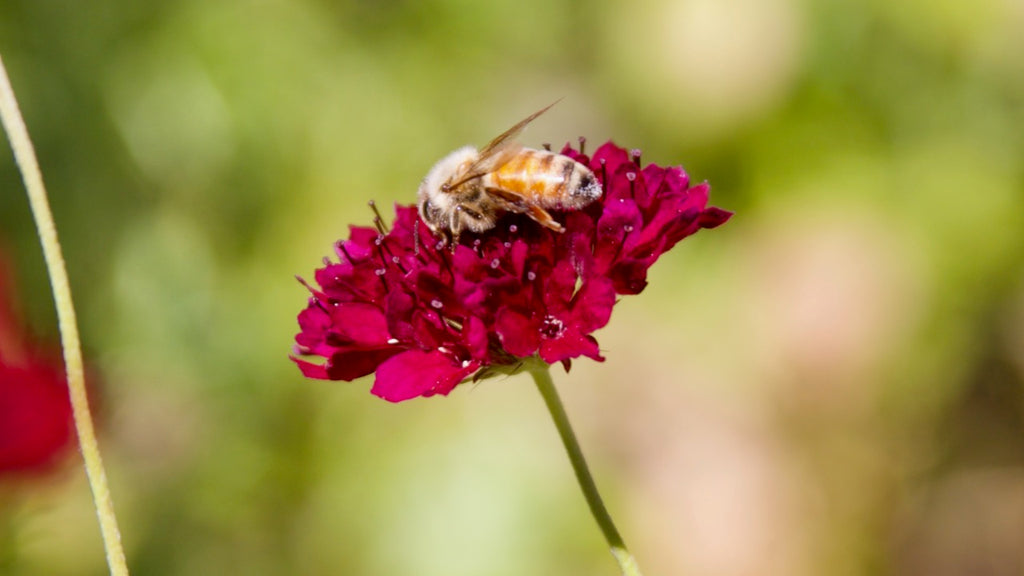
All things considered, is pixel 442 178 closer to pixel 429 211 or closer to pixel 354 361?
pixel 429 211

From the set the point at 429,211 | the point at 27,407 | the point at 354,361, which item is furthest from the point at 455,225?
the point at 27,407

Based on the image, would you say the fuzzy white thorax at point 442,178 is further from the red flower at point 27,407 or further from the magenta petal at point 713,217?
the red flower at point 27,407

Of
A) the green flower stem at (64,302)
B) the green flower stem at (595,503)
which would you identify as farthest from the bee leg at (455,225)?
the green flower stem at (64,302)

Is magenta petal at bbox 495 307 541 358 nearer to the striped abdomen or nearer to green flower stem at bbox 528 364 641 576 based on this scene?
green flower stem at bbox 528 364 641 576

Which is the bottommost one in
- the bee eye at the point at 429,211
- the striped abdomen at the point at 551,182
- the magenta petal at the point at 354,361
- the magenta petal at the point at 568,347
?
the magenta petal at the point at 568,347

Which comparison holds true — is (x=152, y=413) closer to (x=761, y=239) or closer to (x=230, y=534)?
(x=230, y=534)

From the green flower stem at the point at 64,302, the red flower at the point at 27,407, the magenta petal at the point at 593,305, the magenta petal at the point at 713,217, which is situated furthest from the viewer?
the red flower at the point at 27,407
